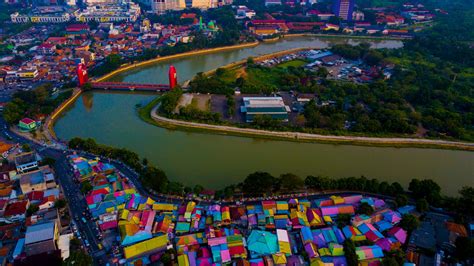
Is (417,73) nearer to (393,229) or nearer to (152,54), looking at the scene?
(393,229)

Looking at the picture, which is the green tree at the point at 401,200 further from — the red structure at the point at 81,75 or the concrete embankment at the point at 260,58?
the red structure at the point at 81,75

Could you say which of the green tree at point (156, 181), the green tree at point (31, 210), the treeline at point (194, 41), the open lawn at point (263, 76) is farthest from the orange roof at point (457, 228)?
the treeline at point (194, 41)

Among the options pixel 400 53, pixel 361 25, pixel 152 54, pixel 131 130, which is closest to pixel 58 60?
pixel 152 54

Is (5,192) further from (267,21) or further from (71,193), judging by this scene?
(267,21)

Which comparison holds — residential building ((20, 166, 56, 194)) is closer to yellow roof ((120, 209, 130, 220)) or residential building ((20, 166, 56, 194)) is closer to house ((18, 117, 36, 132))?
yellow roof ((120, 209, 130, 220))

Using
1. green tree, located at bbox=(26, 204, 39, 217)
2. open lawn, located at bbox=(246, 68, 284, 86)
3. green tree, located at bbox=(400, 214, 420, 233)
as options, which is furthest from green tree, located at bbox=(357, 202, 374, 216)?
open lawn, located at bbox=(246, 68, 284, 86)

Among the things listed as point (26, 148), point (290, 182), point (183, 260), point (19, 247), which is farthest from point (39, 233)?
point (290, 182)
